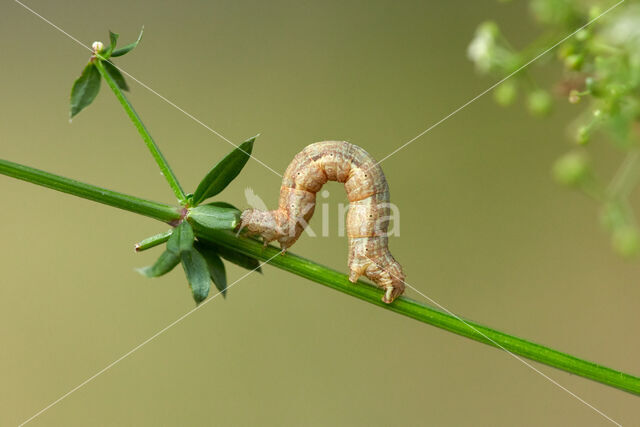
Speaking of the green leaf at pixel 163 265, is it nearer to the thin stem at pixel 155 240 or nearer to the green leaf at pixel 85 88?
the thin stem at pixel 155 240

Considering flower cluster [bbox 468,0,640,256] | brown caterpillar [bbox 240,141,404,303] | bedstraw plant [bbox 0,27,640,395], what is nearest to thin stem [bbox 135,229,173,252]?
bedstraw plant [bbox 0,27,640,395]

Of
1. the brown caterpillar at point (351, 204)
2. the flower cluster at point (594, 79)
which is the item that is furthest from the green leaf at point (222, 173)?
the flower cluster at point (594, 79)

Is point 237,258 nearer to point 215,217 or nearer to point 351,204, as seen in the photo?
point 215,217

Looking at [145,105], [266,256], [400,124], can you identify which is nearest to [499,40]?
[266,256]

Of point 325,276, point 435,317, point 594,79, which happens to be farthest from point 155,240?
point 594,79

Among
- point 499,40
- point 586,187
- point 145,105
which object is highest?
point 145,105

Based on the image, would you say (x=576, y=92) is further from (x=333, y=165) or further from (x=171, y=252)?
(x=171, y=252)

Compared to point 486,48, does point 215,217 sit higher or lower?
lower
